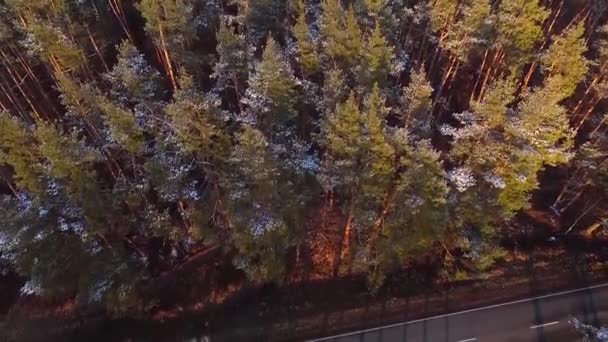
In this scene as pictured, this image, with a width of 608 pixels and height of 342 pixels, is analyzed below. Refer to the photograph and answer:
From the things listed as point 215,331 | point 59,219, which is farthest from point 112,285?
point 215,331

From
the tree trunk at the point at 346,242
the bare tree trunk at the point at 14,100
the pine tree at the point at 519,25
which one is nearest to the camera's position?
the pine tree at the point at 519,25

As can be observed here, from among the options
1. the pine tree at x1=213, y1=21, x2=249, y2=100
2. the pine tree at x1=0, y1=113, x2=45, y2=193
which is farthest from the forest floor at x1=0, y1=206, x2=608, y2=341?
the pine tree at x1=213, y1=21, x2=249, y2=100

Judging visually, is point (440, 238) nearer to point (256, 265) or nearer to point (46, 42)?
point (256, 265)

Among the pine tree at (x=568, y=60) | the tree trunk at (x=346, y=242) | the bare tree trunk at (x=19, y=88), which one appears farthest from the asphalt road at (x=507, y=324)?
the bare tree trunk at (x=19, y=88)

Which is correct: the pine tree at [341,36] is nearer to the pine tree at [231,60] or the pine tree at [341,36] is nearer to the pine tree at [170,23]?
the pine tree at [231,60]

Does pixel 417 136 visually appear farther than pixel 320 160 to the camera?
No

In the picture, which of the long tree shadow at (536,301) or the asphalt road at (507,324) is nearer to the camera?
the asphalt road at (507,324)

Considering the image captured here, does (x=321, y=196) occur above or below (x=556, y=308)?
above

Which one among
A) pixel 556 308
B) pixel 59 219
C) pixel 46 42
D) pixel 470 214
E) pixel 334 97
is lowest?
pixel 556 308
